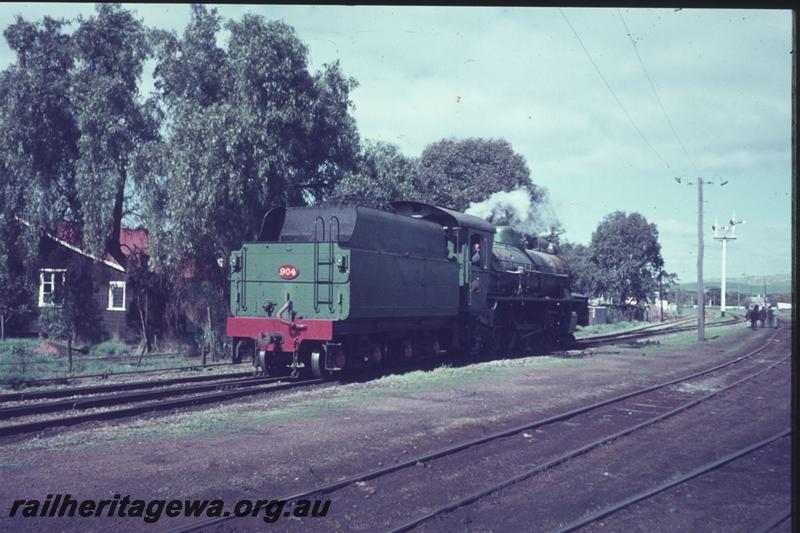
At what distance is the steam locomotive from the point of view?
13016 millimetres

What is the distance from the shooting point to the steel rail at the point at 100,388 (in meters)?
11.2

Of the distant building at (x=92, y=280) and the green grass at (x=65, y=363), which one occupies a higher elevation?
the distant building at (x=92, y=280)

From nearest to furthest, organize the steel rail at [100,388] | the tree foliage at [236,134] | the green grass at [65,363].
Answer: the steel rail at [100,388] < the green grass at [65,363] < the tree foliage at [236,134]

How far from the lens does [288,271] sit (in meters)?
13.4

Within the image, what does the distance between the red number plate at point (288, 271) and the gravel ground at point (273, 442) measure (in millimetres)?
2258

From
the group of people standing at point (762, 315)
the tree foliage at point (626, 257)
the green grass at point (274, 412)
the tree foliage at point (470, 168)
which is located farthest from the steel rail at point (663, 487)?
→ the tree foliage at point (626, 257)

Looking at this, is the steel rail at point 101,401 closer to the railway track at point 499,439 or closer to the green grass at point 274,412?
the green grass at point 274,412

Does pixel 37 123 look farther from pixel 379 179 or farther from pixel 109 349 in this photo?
pixel 379 179

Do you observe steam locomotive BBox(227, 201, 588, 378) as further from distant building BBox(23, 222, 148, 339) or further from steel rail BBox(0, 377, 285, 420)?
distant building BBox(23, 222, 148, 339)

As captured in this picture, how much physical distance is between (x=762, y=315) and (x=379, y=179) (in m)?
29.5

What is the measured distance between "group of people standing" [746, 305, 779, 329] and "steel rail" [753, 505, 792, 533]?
37485 millimetres

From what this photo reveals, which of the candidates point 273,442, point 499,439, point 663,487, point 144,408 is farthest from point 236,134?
point 663,487

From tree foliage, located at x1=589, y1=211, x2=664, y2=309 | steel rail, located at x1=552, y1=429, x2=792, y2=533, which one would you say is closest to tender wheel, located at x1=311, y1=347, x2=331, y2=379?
steel rail, located at x1=552, y1=429, x2=792, y2=533

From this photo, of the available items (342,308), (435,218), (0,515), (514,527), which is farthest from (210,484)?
(435,218)
